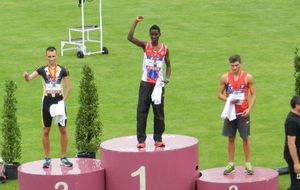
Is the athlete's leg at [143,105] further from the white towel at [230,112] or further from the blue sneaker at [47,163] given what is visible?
the blue sneaker at [47,163]

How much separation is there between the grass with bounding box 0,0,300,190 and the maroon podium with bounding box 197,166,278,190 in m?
1.56

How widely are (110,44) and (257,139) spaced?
1256 centimetres

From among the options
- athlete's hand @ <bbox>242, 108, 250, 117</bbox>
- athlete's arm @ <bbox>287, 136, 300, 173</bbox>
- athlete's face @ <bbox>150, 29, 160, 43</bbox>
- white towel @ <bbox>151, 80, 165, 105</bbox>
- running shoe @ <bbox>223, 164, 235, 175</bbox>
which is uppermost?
athlete's face @ <bbox>150, 29, 160, 43</bbox>

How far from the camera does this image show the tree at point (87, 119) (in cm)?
1980

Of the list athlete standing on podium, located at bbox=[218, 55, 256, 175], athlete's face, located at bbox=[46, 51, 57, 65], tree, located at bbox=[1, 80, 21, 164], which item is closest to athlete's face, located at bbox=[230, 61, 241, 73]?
athlete standing on podium, located at bbox=[218, 55, 256, 175]

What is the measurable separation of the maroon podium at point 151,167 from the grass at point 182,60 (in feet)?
8.07

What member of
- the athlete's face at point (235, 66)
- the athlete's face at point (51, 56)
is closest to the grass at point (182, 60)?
the athlete's face at point (235, 66)

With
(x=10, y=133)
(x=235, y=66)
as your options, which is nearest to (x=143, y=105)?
(x=235, y=66)

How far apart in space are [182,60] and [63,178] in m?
15.5

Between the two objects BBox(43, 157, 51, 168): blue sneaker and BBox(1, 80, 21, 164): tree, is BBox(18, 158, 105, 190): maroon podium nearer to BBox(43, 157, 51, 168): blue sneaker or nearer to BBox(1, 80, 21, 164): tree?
BBox(43, 157, 51, 168): blue sneaker

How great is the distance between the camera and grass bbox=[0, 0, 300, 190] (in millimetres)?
22688

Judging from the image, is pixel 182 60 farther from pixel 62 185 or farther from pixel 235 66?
pixel 62 185

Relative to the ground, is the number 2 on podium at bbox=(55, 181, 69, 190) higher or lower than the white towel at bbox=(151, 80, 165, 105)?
lower

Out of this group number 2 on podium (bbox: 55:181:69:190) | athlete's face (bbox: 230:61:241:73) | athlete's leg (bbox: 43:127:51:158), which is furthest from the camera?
athlete's leg (bbox: 43:127:51:158)
